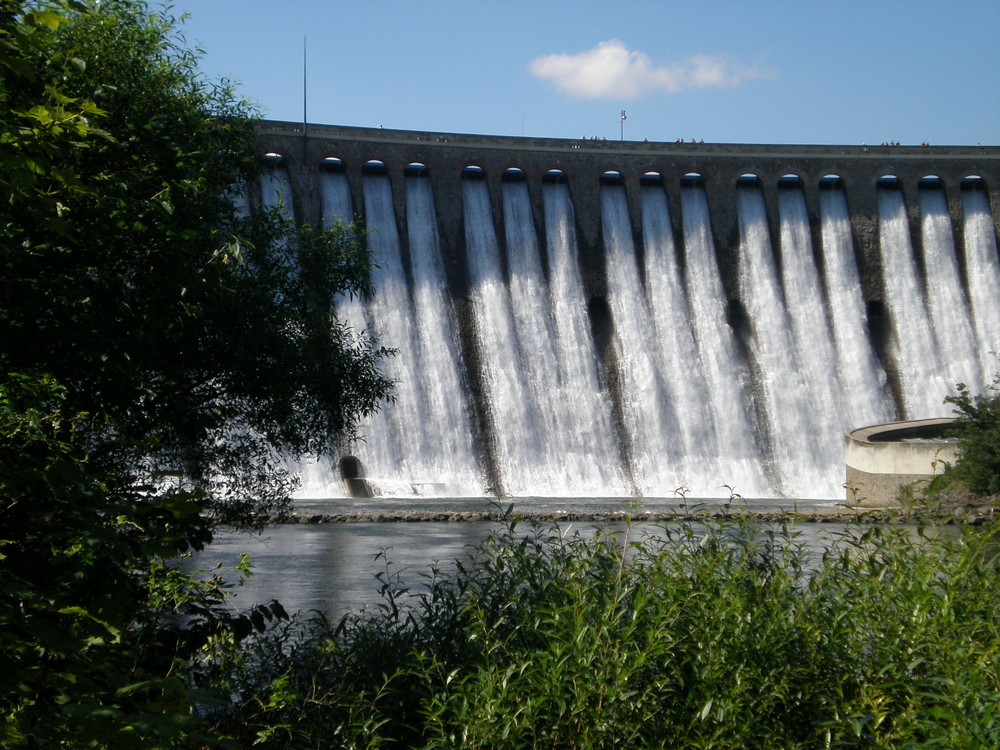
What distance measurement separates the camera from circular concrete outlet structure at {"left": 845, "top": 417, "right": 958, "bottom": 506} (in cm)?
3045

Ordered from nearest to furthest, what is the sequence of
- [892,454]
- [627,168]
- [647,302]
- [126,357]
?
[126,357], [892,454], [647,302], [627,168]

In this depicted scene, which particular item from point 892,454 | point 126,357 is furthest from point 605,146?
point 126,357

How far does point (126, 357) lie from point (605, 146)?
113ft

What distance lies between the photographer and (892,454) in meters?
31.0

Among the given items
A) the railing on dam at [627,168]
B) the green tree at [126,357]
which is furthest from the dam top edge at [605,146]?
the green tree at [126,357]

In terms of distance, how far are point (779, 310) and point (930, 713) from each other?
34665mm

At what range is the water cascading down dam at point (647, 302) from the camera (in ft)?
115

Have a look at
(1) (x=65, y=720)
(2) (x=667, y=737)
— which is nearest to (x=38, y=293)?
(1) (x=65, y=720)

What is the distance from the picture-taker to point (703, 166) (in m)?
40.2

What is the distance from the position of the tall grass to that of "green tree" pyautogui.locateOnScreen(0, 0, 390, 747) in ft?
4.31

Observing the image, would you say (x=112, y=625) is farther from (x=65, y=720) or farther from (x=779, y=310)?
(x=779, y=310)

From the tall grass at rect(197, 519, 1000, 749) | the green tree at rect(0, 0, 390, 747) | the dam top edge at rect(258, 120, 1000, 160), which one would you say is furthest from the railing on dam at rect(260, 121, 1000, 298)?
the tall grass at rect(197, 519, 1000, 749)

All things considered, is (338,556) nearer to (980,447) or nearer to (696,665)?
(696,665)

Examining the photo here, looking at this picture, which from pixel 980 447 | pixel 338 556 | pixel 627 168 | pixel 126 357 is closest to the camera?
pixel 126 357
